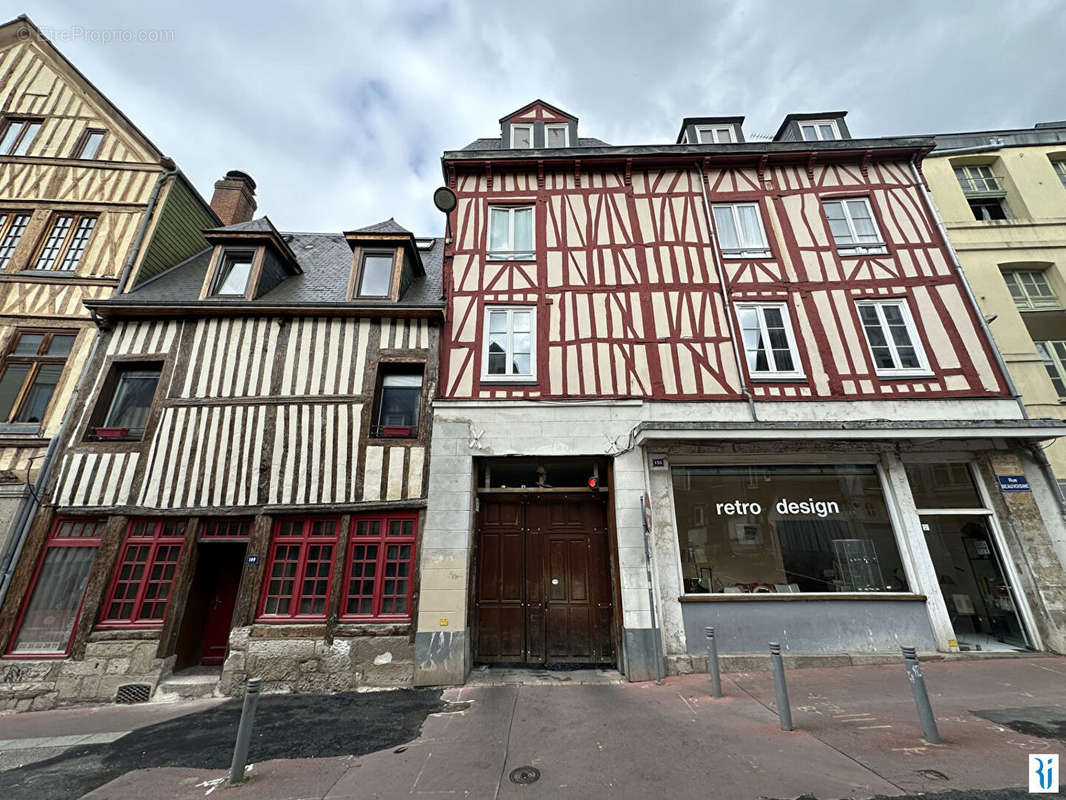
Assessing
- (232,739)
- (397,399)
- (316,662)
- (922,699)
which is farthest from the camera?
(397,399)

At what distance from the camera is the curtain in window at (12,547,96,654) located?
6.86 m

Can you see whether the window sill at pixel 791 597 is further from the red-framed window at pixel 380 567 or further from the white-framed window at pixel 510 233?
the white-framed window at pixel 510 233

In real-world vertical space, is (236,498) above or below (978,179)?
A: below

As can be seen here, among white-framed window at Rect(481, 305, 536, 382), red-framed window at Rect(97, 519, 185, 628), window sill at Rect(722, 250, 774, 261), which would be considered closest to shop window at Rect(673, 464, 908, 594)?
white-framed window at Rect(481, 305, 536, 382)

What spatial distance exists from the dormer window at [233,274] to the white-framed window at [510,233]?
5.26 meters

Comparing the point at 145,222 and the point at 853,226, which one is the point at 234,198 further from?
the point at 853,226

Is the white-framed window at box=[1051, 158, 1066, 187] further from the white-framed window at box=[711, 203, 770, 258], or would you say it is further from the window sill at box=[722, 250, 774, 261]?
the window sill at box=[722, 250, 774, 261]

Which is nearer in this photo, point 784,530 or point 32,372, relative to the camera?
point 784,530

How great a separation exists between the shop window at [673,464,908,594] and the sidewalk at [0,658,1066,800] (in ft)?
5.18

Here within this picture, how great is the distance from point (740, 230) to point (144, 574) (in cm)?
1308

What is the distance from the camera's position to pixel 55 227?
9398mm

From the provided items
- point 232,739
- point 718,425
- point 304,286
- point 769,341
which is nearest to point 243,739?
point 232,739

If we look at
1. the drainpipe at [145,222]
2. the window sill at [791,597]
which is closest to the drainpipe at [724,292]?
the window sill at [791,597]

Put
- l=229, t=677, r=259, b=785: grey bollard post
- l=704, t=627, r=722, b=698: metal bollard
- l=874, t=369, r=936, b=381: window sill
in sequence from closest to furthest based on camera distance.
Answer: l=229, t=677, r=259, b=785: grey bollard post
l=704, t=627, r=722, b=698: metal bollard
l=874, t=369, r=936, b=381: window sill
